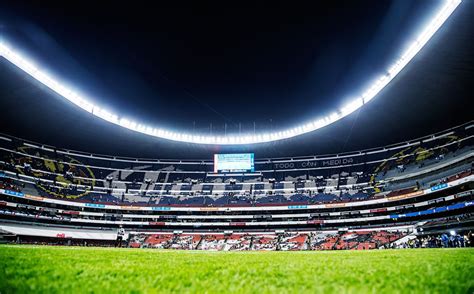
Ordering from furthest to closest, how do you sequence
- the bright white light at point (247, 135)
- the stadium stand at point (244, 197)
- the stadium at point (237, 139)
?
the stadium stand at point (244, 197), the bright white light at point (247, 135), the stadium at point (237, 139)

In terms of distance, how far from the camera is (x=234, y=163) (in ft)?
172

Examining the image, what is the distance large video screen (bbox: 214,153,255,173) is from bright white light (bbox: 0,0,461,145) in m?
2.66

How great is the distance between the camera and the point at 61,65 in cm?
2866

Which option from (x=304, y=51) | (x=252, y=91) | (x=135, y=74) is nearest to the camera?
(x=304, y=51)

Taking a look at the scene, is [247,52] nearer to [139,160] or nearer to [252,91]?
[252,91]

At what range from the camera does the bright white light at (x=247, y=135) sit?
74.3 feet

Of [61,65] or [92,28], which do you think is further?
[61,65]

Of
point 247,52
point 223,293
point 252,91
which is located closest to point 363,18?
point 247,52

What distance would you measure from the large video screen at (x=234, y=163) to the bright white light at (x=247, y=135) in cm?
266

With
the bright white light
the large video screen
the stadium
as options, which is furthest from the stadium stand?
the bright white light

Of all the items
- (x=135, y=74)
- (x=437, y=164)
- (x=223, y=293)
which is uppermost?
(x=135, y=74)

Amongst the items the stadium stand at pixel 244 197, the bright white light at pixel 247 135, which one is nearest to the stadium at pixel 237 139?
the bright white light at pixel 247 135

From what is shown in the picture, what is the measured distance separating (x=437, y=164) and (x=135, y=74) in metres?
44.6

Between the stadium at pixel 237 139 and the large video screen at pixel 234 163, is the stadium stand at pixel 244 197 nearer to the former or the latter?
the stadium at pixel 237 139
